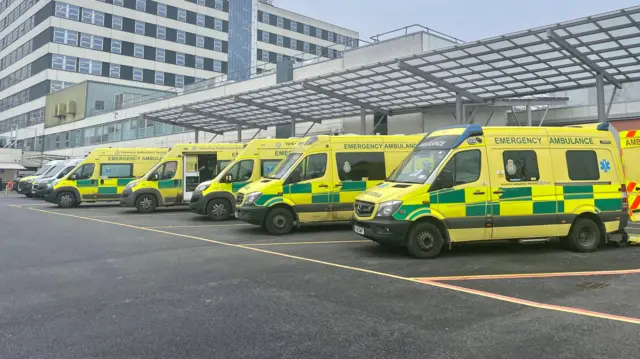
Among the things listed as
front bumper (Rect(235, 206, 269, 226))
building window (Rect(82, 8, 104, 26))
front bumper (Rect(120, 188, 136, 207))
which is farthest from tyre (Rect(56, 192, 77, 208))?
building window (Rect(82, 8, 104, 26))

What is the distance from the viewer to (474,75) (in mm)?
15156

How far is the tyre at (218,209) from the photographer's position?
1325cm

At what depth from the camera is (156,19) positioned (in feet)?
175

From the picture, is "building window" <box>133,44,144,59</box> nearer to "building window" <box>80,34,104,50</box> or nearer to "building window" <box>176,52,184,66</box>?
"building window" <box>80,34,104,50</box>

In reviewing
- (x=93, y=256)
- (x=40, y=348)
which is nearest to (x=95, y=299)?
(x=40, y=348)

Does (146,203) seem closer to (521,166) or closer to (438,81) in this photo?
(438,81)

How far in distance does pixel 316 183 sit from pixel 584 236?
5.66 meters

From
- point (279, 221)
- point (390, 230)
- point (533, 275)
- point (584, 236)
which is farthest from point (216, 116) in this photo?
point (533, 275)

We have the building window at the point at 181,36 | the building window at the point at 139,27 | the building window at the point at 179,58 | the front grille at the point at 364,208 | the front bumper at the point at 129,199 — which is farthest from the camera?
the building window at the point at 181,36

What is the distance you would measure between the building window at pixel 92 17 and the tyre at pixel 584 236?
179 feet

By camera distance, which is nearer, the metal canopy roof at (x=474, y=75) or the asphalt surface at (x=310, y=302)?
the asphalt surface at (x=310, y=302)

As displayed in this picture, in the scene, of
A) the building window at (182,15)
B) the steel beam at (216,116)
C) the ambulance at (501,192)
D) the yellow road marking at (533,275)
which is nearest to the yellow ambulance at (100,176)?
the steel beam at (216,116)

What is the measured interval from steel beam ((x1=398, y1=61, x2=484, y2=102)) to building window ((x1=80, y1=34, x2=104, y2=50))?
4648cm

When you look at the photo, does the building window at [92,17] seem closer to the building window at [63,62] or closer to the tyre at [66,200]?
the building window at [63,62]
